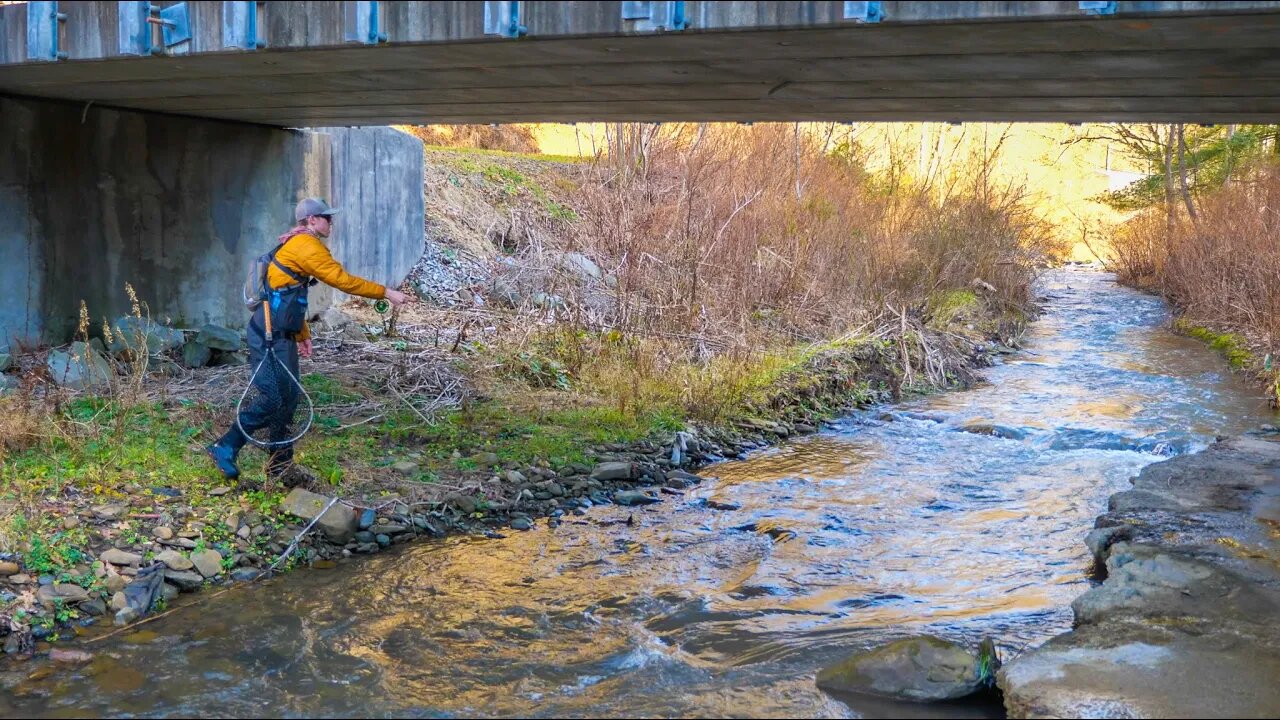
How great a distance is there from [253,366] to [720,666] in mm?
4046

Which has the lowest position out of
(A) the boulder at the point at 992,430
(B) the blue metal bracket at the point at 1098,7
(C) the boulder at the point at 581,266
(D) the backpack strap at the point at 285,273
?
(A) the boulder at the point at 992,430

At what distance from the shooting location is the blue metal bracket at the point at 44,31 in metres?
8.46

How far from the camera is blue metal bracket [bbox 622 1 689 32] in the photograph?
634cm

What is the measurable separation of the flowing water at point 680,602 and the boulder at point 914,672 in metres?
0.10

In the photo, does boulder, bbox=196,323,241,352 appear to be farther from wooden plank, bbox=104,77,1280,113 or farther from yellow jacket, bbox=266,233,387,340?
yellow jacket, bbox=266,233,387,340

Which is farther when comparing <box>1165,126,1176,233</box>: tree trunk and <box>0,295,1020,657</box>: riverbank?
<box>1165,126,1176,233</box>: tree trunk

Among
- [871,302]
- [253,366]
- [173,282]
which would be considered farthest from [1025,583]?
[173,282]

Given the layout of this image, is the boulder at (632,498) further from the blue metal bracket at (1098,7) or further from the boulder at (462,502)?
the blue metal bracket at (1098,7)

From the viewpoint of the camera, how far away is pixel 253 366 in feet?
26.0

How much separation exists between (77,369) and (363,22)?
502 cm

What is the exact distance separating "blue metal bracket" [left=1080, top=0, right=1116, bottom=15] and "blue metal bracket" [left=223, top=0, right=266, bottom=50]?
5178mm

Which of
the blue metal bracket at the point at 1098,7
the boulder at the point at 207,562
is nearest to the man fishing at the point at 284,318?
the boulder at the point at 207,562

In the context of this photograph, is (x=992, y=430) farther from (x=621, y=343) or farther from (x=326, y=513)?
(x=326, y=513)

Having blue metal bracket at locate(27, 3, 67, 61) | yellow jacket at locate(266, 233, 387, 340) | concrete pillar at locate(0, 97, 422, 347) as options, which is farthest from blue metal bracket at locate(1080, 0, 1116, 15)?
concrete pillar at locate(0, 97, 422, 347)
